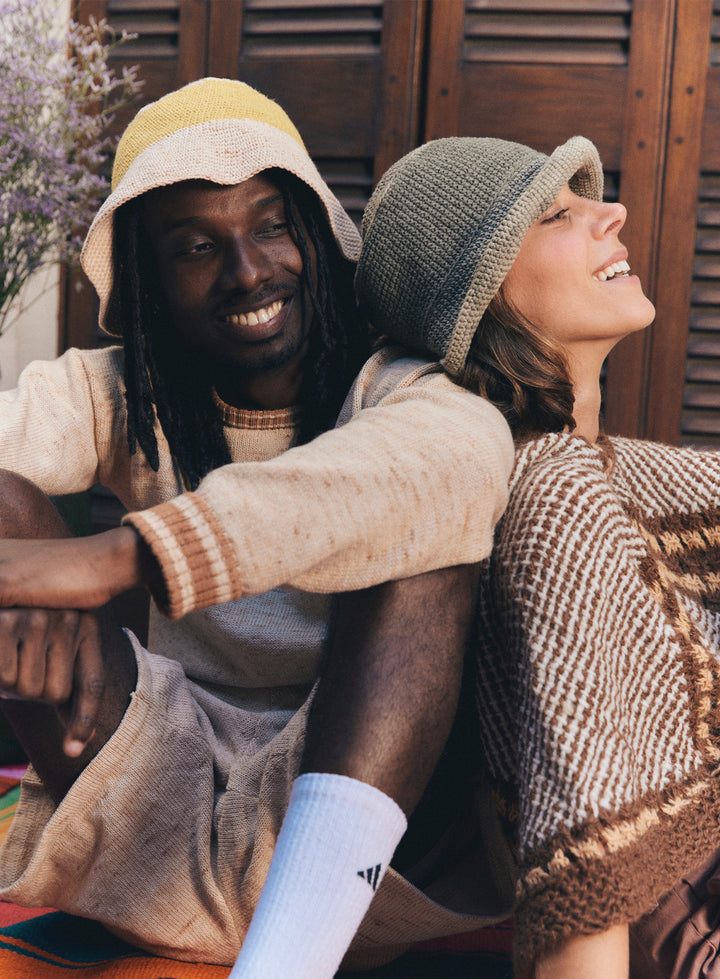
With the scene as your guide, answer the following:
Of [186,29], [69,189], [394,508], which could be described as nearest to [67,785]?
[394,508]

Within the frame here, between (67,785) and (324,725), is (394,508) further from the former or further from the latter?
(67,785)

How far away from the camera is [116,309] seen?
1.62m

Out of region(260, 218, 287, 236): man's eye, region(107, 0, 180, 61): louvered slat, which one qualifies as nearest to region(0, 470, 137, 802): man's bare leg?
region(260, 218, 287, 236): man's eye

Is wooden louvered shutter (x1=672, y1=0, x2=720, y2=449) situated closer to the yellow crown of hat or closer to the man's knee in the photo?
the yellow crown of hat

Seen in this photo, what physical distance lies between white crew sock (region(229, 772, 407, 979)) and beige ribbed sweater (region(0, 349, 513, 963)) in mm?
156

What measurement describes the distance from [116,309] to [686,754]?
1.11 meters

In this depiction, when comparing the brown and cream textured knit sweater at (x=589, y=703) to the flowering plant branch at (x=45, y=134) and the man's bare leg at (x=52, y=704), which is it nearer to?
the man's bare leg at (x=52, y=704)

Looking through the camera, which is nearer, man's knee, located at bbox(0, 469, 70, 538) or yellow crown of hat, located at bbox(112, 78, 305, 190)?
man's knee, located at bbox(0, 469, 70, 538)

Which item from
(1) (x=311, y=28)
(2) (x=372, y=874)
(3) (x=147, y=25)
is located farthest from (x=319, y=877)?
(3) (x=147, y=25)

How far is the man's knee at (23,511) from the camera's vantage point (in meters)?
1.14

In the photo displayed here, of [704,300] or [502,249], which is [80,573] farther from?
[704,300]

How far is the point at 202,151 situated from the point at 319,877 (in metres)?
1.01

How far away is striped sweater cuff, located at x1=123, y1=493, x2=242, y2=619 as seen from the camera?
90 cm

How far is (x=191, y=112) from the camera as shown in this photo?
4.89 feet
